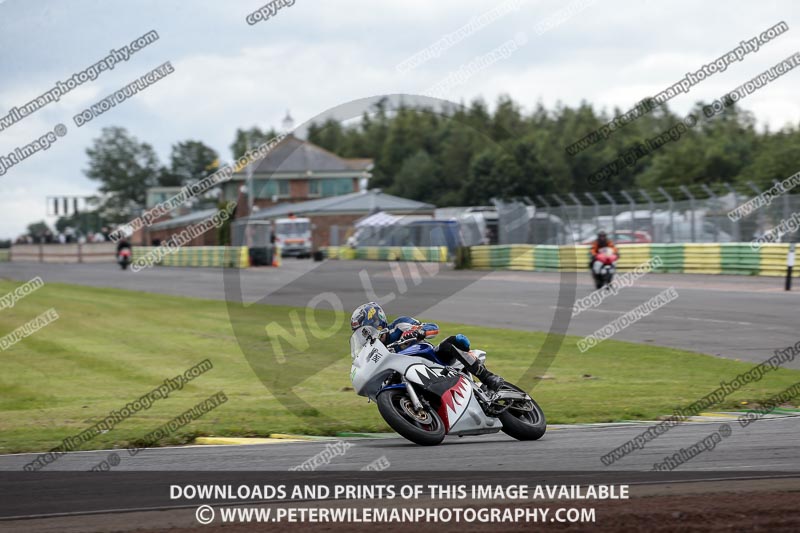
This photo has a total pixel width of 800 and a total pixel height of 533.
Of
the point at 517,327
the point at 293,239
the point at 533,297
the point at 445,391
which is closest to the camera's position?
the point at 445,391

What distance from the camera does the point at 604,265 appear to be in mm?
29312

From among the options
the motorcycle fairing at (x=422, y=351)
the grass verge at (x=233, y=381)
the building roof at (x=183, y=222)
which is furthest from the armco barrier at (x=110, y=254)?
the motorcycle fairing at (x=422, y=351)

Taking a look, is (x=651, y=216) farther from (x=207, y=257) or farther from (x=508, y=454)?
(x=508, y=454)

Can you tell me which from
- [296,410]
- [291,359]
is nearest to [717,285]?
[291,359]

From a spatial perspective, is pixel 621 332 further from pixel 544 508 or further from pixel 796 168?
pixel 796 168

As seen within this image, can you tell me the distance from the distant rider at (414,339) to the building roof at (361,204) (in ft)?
55.4

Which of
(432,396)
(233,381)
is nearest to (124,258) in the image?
(233,381)

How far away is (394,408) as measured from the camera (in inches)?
348

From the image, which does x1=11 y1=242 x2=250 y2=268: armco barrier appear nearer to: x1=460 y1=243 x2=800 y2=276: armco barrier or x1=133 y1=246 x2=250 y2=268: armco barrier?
x1=133 y1=246 x2=250 y2=268: armco barrier

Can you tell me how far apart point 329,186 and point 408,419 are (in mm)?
23649

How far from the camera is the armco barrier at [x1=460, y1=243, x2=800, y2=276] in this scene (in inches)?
1298

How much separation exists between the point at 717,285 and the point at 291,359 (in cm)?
1694

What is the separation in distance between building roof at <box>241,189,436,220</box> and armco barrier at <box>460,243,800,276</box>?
6128 mm

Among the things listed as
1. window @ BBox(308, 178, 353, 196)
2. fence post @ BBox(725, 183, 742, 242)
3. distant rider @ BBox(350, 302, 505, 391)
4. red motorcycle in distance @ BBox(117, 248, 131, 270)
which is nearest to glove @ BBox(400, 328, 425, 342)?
distant rider @ BBox(350, 302, 505, 391)
